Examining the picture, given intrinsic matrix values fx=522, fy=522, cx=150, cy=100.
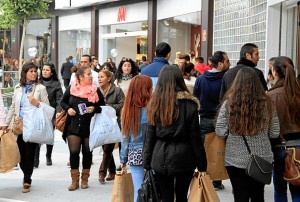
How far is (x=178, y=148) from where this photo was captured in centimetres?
467

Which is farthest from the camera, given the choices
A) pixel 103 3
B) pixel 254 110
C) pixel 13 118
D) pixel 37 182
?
pixel 103 3

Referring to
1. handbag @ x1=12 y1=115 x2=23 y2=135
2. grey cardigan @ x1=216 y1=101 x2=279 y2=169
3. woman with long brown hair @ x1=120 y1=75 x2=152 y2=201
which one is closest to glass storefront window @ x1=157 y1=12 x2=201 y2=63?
handbag @ x1=12 y1=115 x2=23 y2=135

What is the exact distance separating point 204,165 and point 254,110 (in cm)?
67

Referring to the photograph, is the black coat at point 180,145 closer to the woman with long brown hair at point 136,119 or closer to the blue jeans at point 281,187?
the woman with long brown hair at point 136,119

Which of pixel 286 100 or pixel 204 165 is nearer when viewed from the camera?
pixel 204 165

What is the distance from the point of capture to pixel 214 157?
5.38 metres

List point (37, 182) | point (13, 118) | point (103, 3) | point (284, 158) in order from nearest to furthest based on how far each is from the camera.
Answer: point (284, 158) < point (13, 118) < point (37, 182) < point (103, 3)

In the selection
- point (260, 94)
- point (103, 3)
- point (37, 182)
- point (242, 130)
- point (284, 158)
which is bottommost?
point (37, 182)

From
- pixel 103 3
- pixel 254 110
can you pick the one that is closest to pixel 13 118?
pixel 254 110

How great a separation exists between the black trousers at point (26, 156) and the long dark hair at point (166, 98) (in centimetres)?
326

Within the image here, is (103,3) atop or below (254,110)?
atop

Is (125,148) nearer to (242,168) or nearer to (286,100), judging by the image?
(242,168)

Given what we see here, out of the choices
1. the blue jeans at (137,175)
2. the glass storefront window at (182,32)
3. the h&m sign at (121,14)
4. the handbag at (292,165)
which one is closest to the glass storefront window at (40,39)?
the h&m sign at (121,14)

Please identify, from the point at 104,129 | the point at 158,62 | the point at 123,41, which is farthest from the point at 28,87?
the point at 123,41
